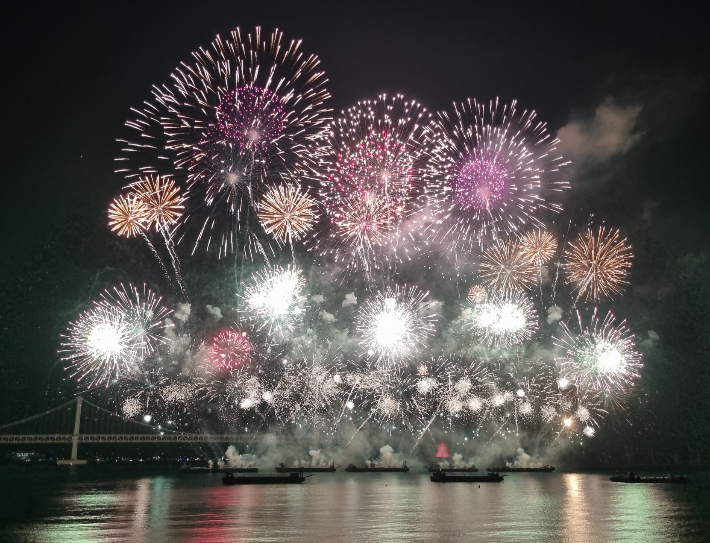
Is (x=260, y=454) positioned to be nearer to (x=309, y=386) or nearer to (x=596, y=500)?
(x=309, y=386)

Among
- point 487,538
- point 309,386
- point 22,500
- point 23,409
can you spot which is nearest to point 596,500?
point 487,538

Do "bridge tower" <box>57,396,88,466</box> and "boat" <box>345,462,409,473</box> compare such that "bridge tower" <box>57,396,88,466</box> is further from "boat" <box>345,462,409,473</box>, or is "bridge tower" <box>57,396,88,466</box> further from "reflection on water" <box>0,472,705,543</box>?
"reflection on water" <box>0,472,705,543</box>

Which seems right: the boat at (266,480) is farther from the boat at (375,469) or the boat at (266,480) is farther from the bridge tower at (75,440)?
the bridge tower at (75,440)

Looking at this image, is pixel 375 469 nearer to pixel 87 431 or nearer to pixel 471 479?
pixel 471 479

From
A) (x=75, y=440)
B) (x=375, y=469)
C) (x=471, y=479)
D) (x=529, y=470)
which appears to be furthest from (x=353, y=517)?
(x=75, y=440)

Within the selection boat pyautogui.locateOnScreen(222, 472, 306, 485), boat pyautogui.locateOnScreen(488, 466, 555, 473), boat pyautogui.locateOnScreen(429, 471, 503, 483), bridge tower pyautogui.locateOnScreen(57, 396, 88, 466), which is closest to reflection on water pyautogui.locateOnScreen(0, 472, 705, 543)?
boat pyautogui.locateOnScreen(222, 472, 306, 485)

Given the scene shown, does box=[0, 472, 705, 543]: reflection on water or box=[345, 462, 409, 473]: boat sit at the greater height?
box=[0, 472, 705, 543]: reflection on water

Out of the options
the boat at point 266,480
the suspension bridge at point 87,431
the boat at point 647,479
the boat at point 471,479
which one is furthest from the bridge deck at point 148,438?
the boat at point 647,479
